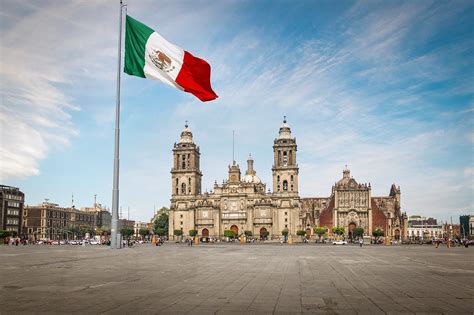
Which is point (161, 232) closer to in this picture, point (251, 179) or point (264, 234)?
point (251, 179)

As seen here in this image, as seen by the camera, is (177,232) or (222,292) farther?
(177,232)

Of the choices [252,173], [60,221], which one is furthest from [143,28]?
[60,221]

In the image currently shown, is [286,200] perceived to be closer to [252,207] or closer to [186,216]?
[252,207]

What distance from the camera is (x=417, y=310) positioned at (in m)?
10.0

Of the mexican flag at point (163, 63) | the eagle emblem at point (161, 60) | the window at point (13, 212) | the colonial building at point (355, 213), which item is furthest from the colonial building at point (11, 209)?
the eagle emblem at point (161, 60)

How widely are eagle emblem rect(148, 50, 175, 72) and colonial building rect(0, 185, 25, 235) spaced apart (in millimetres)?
113030

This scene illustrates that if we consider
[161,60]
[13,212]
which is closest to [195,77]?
[161,60]

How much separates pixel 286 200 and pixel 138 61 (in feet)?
333

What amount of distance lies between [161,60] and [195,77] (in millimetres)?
1886

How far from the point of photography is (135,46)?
22.1m

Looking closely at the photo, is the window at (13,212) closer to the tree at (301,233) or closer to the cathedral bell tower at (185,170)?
the cathedral bell tower at (185,170)

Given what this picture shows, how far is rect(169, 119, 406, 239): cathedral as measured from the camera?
120938 mm

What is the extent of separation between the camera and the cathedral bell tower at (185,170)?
129125mm

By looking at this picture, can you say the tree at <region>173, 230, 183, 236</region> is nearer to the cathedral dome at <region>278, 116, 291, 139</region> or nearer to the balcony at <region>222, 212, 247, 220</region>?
the balcony at <region>222, 212, 247, 220</region>
